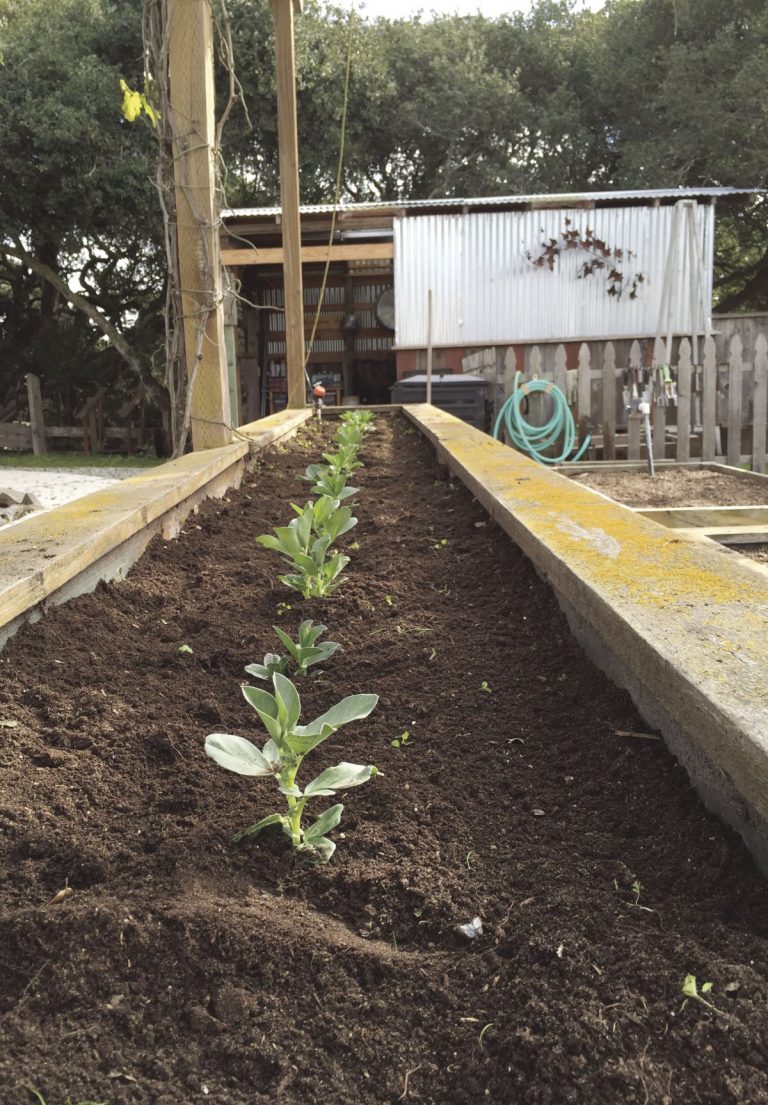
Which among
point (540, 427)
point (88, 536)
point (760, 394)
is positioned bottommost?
point (88, 536)

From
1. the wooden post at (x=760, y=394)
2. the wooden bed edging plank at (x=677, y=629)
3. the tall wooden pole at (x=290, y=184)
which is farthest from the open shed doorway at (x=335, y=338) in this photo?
the wooden bed edging plank at (x=677, y=629)

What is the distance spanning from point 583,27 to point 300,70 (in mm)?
9060

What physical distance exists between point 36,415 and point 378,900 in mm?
19669

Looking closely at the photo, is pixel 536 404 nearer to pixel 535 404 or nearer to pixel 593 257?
pixel 535 404

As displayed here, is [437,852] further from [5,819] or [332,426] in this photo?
[332,426]

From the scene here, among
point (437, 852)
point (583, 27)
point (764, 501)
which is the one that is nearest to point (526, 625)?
point (437, 852)

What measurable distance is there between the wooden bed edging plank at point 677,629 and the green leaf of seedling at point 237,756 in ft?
1.93

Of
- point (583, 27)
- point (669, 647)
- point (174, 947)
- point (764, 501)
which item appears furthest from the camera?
point (583, 27)

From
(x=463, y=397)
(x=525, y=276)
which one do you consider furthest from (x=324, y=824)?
(x=525, y=276)

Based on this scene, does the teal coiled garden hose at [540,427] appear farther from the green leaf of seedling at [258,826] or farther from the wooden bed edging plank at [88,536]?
the green leaf of seedling at [258,826]

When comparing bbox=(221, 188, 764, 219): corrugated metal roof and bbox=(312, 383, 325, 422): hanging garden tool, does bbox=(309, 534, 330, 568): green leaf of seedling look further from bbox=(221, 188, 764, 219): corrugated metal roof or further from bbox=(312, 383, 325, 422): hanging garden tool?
bbox=(221, 188, 764, 219): corrugated metal roof

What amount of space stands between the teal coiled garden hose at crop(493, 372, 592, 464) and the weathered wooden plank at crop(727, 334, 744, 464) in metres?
1.45

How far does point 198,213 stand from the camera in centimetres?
464

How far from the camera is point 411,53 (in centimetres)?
2036
